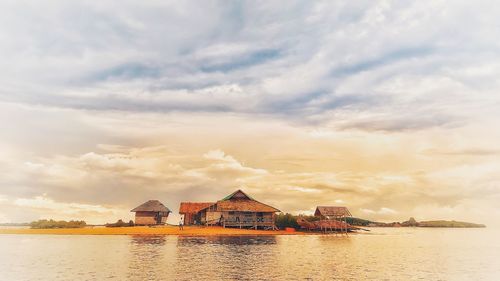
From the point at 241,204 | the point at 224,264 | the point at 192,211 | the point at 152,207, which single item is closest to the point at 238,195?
the point at 241,204

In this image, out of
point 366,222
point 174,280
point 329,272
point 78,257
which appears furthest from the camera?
point 366,222

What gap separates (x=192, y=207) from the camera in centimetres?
8156

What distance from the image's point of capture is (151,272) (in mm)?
25641

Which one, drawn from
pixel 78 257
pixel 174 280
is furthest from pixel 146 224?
pixel 174 280

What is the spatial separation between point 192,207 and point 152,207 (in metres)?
8.39

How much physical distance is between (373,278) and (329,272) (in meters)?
3.10

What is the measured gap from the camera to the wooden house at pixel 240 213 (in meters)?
73.7

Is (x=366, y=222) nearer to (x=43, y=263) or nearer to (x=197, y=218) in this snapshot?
(x=197, y=218)

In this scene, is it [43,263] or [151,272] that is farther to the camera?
[43,263]

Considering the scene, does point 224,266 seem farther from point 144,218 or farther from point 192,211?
point 144,218

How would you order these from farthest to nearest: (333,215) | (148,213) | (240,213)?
1. (333,215)
2. (148,213)
3. (240,213)

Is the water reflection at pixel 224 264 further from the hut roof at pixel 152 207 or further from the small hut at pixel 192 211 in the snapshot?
the hut roof at pixel 152 207

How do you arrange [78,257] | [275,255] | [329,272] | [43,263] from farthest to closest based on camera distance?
[275,255] → [78,257] → [43,263] → [329,272]

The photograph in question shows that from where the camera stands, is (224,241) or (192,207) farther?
(192,207)
